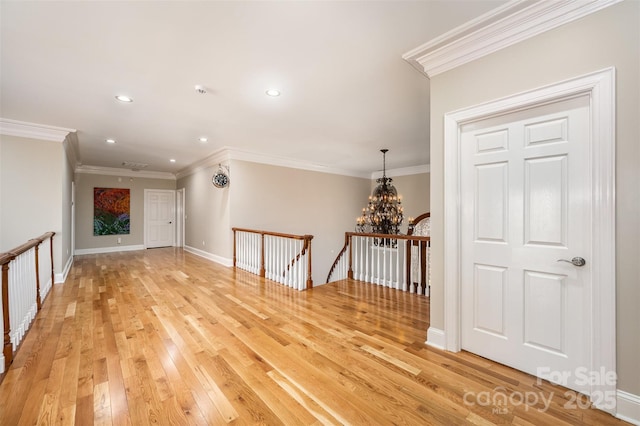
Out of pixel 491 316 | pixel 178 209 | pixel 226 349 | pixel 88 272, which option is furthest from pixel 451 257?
pixel 178 209

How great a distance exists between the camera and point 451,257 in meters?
2.28

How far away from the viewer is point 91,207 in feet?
25.5

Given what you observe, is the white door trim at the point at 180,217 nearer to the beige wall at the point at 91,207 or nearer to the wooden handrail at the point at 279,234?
the beige wall at the point at 91,207

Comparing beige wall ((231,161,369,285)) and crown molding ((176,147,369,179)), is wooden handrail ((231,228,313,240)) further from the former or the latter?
crown molding ((176,147,369,179))

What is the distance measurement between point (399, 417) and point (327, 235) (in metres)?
6.51

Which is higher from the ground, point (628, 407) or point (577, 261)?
point (577, 261)

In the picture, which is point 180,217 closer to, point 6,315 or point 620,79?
point 6,315

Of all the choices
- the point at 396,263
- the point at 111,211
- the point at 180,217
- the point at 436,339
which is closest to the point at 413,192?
the point at 396,263

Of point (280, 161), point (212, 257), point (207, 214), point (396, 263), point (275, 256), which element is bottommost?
point (212, 257)

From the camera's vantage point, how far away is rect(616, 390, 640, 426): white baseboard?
4.95ft

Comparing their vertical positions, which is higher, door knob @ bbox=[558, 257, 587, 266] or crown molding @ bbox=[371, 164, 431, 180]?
crown molding @ bbox=[371, 164, 431, 180]

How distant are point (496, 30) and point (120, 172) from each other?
390 inches

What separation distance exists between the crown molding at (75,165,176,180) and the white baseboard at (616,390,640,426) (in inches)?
418

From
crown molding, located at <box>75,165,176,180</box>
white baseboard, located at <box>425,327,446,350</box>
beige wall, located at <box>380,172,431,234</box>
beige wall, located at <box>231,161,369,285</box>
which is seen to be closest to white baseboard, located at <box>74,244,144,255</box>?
crown molding, located at <box>75,165,176,180</box>
